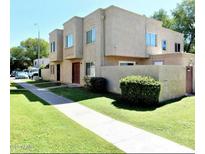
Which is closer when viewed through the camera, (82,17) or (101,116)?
(101,116)

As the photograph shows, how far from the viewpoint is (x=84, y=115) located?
9.19 meters

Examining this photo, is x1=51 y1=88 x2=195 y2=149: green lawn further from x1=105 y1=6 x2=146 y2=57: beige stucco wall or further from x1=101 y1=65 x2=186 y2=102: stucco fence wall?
x1=105 y1=6 x2=146 y2=57: beige stucco wall

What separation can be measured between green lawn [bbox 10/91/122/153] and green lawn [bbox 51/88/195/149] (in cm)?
210

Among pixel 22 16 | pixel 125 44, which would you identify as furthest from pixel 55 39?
pixel 22 16

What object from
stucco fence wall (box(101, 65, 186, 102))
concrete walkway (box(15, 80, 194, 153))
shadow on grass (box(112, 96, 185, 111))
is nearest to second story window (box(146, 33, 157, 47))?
stucco fence wall (box(101, 65, 186, 102))

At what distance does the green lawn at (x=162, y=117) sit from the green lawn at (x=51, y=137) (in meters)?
2.10

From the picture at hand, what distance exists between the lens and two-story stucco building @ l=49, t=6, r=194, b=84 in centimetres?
1780

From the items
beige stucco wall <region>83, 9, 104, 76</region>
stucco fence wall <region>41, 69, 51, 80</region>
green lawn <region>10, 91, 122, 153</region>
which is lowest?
green lawn <region>10, 91, 122, 153</region>

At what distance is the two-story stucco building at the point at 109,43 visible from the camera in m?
17.8

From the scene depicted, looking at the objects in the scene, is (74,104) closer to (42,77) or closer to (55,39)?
(55,39)

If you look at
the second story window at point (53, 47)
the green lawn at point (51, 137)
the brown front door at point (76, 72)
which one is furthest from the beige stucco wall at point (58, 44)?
the green lawn at point (51, 137)
